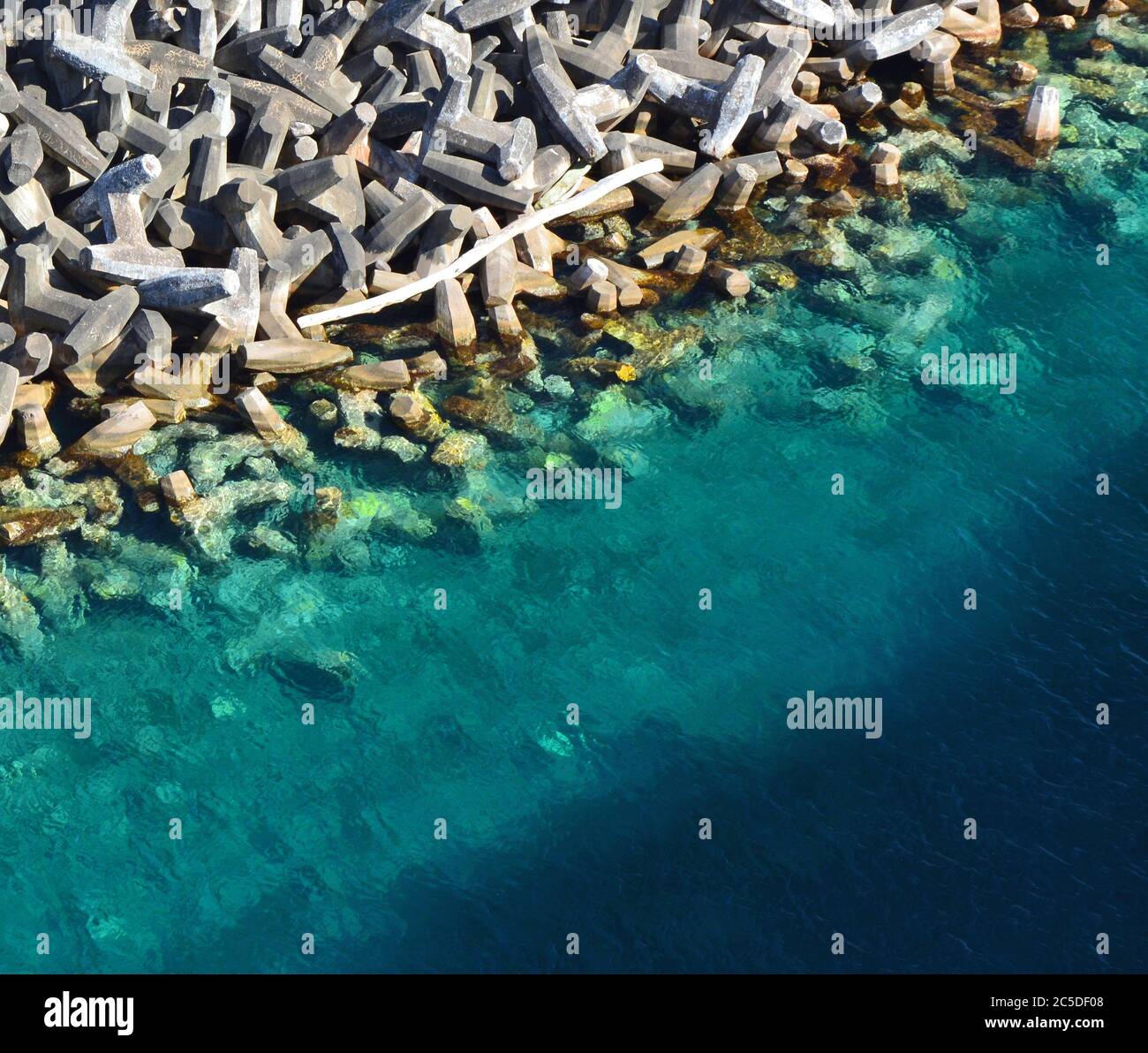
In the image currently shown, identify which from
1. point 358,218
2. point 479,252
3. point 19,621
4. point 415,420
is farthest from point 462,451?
point 19,621

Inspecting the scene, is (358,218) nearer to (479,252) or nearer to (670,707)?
(479,252)

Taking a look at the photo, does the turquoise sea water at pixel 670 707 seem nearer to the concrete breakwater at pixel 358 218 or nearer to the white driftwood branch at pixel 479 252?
the concrete breakwater at pixel 358 218

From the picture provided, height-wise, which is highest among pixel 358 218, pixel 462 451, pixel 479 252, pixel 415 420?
pixel 358 218

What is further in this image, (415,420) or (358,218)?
(358,218)

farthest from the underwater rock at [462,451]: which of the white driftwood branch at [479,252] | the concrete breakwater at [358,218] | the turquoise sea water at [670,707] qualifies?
the white driftwood branch at [479,252]

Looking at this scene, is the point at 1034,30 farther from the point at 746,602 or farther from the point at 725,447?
the point at 746,602

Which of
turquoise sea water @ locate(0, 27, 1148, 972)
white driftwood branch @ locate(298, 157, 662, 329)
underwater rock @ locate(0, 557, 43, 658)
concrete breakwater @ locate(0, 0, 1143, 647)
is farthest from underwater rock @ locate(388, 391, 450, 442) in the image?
underwater rock @ locate(0, 557, 43, 658)
